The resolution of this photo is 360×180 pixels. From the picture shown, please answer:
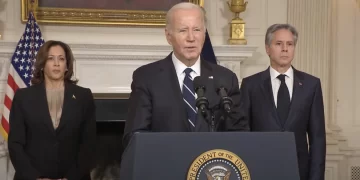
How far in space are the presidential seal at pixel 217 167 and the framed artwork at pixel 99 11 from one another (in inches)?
153

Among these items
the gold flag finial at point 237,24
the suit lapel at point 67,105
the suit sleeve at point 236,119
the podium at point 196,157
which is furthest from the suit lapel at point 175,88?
the gold flag finial at point 237,24

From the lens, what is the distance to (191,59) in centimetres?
247

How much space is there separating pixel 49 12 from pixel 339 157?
3127mm

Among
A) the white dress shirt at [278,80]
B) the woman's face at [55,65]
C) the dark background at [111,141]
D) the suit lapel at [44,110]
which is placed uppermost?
the woman's face at [55,65]

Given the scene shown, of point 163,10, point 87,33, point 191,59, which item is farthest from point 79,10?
point 191,59

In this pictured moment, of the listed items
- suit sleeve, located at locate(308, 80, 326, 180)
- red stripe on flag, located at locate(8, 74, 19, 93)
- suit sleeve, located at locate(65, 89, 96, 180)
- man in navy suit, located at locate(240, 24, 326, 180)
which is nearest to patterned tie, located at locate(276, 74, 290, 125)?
man in navy suit, located at locate(240, 24, 326, 180)

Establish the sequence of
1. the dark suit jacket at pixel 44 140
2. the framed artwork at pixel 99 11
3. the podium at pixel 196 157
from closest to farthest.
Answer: the podium at pixel 196 157 < the dark suit jacket at pixel 44 140 < the framed artwork at pixel 99 11

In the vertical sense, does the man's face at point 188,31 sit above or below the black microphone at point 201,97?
above

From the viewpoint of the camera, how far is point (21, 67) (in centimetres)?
507

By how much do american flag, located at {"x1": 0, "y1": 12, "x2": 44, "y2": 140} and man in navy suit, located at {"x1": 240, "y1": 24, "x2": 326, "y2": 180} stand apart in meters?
2.25

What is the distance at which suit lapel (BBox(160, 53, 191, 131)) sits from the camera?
237cm

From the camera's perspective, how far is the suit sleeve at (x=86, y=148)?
367cm

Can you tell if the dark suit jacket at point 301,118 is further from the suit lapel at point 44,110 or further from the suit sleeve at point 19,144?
the suit sleeve at point 19,144

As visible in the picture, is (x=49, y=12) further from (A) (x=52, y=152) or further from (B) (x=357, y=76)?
(B) (x=357, y=76)
